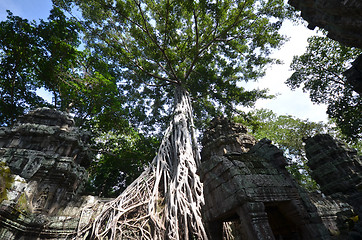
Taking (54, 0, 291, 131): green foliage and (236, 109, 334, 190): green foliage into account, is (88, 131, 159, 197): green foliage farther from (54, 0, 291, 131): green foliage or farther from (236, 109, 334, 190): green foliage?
(236, 109, 334, 190): green foliage

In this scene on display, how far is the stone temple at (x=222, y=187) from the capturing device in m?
2.13

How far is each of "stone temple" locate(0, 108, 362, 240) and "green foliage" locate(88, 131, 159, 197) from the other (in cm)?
259

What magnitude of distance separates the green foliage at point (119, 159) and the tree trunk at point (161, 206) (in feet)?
10.5

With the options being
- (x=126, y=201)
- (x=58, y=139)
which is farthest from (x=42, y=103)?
(x=126, y=201)

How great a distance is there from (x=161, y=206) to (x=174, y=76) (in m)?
5.49

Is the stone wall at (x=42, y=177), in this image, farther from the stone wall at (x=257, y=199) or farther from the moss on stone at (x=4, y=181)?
the stone wall at (x=257, y=199)

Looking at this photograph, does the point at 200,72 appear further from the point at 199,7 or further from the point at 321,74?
the point at 321,74

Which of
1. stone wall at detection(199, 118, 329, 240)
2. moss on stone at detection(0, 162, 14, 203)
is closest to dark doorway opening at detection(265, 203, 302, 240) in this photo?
stone wall at detection(199, 118, 329, 240)

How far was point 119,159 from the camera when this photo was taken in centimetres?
838

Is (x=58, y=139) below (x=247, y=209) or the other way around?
the other way around

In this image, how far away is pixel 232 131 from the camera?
598 cm

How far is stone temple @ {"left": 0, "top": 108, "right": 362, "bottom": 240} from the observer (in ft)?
7.00

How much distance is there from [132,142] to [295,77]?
8480mm

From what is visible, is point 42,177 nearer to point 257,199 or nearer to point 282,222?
point 257,199
